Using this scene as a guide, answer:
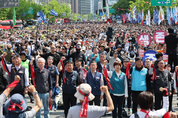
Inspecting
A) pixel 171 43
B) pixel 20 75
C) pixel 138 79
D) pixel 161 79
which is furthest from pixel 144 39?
pixel 20 75

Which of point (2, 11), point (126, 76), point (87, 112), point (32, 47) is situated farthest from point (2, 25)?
point (87, 112)

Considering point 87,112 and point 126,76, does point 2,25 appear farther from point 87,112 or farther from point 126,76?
point 87,112

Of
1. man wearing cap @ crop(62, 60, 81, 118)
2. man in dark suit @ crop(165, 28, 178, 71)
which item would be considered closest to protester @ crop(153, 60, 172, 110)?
man wearing cap @ crop(62, 60, 81, 118)

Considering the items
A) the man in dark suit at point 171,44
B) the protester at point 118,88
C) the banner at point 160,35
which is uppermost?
the banner at point 160,35

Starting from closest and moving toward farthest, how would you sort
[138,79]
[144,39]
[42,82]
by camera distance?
[138,79] < [42,82] < [144,39]

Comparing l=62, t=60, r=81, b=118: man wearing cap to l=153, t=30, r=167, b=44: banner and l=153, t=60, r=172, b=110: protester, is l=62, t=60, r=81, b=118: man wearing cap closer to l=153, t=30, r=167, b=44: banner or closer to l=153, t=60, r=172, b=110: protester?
l=153, t=60, r=172, b=110: protester

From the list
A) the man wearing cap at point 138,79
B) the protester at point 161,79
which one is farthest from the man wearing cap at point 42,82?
the protester at point 161,79

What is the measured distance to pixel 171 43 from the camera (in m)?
9.79

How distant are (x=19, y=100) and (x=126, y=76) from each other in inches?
165

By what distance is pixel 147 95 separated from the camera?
12.1ft

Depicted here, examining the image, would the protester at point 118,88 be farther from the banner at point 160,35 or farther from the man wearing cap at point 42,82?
the banner at point 160,35

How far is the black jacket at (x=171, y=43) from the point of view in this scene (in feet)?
31.9

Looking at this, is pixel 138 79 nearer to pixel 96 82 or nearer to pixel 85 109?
Answer: pixel 96 82

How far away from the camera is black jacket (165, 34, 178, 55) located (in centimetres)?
971
